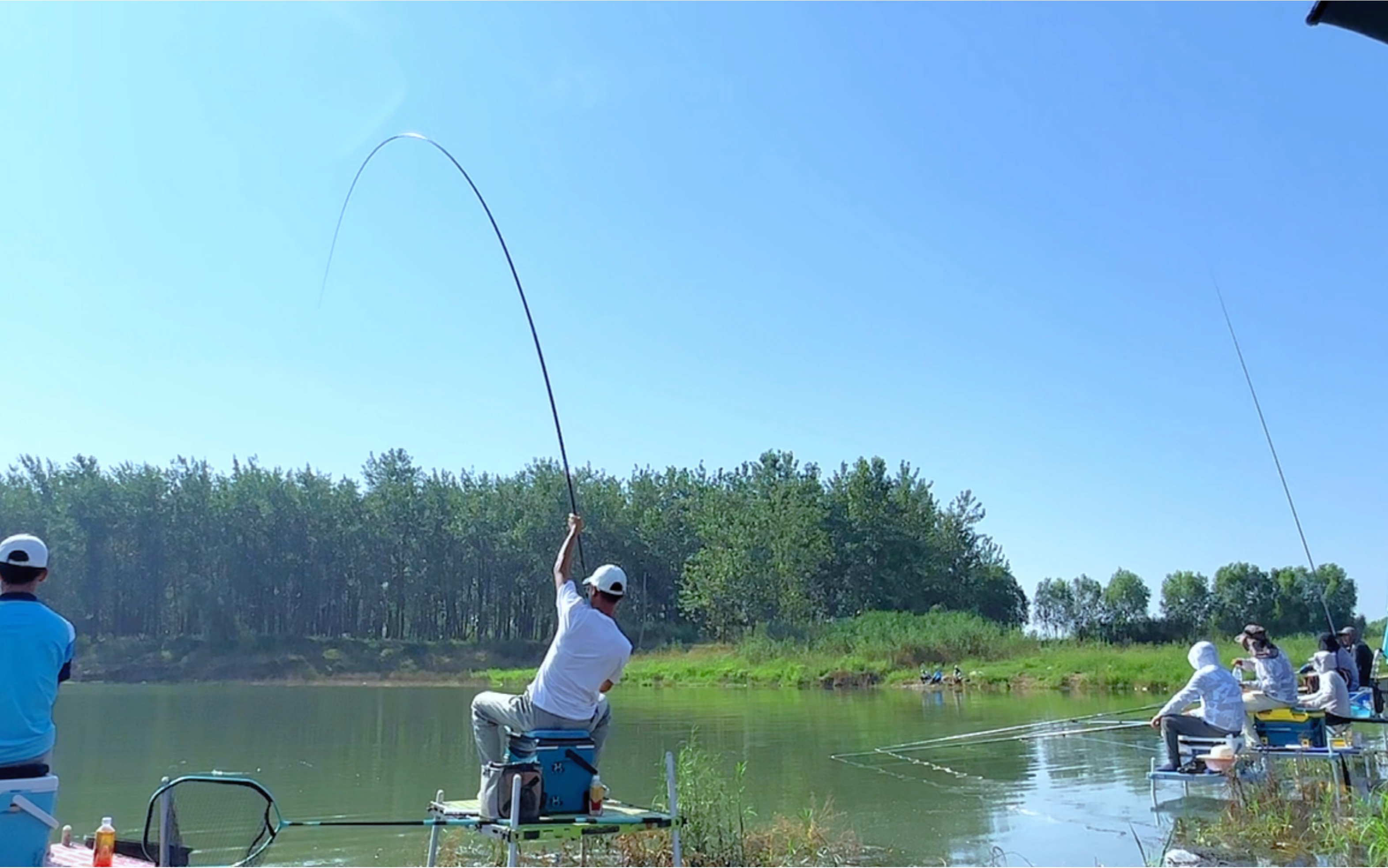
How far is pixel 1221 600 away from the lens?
86.4 meters

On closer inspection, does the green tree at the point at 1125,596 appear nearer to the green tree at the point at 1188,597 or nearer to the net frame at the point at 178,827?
the green tree at the point at 1188,597

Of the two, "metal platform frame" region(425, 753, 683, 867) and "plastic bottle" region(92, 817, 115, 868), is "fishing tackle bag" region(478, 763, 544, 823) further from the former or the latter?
"plastic bottle" region(92, 817, 115, 868)

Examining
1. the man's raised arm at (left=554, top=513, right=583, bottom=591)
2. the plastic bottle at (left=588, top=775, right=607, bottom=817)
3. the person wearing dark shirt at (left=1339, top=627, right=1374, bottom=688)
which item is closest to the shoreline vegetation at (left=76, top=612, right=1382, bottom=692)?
the person wearing dark shirt at (left=1339, top=627, right=1374, bottom=688)

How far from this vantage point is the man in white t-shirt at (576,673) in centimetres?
532

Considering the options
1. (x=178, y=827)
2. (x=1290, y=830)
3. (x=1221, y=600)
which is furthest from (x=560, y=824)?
(x=1221, y=600)

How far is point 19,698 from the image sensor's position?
412 cm

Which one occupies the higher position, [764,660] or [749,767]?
[764,660]

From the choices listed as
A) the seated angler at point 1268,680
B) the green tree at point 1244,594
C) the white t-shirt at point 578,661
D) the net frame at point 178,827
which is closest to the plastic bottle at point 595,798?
the white t-shirt at point 578,661

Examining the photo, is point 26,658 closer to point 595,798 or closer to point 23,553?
point 23,553

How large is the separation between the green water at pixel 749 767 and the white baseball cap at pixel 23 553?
197 inches

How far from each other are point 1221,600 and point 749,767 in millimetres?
81670

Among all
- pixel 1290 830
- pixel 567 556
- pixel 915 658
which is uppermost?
pixel 915 658

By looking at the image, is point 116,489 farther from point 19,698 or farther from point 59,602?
point 19,698

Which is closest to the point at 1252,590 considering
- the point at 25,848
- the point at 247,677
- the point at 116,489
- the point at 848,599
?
the point at 848,599
